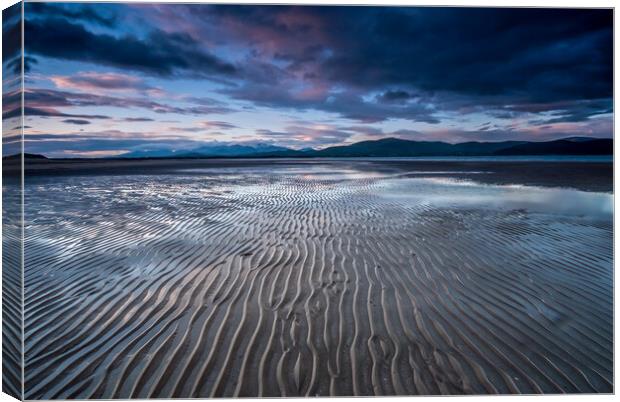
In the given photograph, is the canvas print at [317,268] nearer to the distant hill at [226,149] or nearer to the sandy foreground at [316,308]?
the sandy foreground at [316,308]

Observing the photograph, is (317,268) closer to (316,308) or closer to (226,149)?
(316,308)

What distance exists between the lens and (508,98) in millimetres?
21344

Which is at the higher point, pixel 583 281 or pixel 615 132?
pixel 615 132

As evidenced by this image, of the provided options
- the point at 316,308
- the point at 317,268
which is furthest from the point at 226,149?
the point at 316,308

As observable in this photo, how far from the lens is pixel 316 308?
179 inches

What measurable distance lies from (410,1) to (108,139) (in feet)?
106

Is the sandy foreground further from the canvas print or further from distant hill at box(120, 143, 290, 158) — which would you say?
distant hill at box(120, 143, 290, 158)

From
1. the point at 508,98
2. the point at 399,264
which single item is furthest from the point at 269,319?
the point at 508,98

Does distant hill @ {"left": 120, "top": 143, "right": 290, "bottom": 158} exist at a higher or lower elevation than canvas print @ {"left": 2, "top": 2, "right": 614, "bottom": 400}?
higher

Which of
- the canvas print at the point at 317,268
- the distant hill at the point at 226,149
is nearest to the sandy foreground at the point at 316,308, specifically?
the canvas print at the point at 317,268

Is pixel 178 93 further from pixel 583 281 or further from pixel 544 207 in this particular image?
pixel 583 281

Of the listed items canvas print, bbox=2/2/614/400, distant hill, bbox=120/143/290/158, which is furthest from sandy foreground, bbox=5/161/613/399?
distant hill, bbox=120/143/290/158

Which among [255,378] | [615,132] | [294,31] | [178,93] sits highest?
[178,93]

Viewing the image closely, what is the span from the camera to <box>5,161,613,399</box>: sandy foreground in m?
3.39
